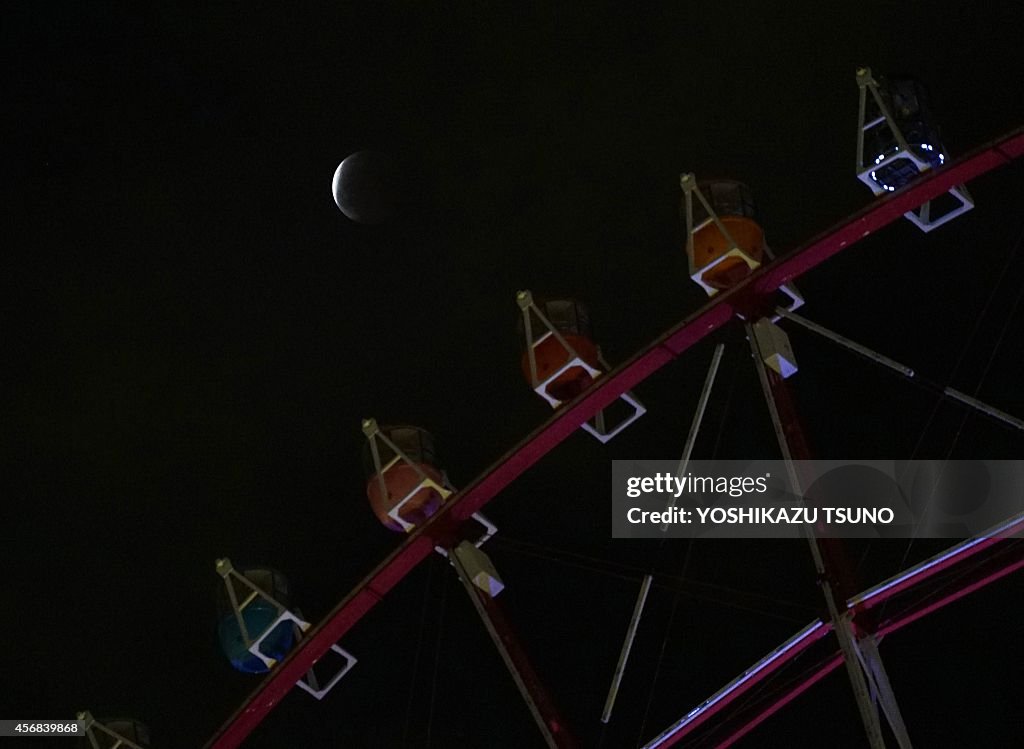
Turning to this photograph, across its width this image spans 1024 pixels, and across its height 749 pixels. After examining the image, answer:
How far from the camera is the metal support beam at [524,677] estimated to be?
51.8ft

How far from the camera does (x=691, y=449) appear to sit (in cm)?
1609

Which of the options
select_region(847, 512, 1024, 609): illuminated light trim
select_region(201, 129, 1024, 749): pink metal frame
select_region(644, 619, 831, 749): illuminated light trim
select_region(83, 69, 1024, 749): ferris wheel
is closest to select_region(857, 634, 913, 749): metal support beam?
select_region(83, 69, 1024, 749): ferris wheel

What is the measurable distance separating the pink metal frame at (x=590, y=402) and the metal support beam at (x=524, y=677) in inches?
23.7

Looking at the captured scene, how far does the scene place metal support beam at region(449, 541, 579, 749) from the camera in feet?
51.8

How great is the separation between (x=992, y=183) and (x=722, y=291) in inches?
463

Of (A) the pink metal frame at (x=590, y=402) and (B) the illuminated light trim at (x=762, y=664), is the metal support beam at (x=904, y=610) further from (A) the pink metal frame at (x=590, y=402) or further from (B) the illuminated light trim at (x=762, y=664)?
(A) the pink metal frame at (x=590, y=402)

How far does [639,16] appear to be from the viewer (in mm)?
25734

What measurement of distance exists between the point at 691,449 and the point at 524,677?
2416mm

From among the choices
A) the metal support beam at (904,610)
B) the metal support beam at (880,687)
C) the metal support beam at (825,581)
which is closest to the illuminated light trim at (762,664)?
the metal support beam at (904,610)

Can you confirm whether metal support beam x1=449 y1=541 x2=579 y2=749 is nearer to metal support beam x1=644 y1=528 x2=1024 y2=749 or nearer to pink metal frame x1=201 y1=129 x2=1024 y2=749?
pink metal frame x1=201 y1=129 x2=1024 y2=749

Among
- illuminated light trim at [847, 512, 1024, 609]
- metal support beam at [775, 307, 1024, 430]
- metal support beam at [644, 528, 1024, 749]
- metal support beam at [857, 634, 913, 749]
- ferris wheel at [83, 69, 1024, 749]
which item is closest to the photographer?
metal support beam at [857, 634, 913, 749]

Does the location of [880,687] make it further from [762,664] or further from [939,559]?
[762,664]

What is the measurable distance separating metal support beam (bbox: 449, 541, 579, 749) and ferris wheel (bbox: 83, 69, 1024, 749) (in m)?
0.02

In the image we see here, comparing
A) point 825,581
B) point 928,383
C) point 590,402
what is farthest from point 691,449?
point 928,383
